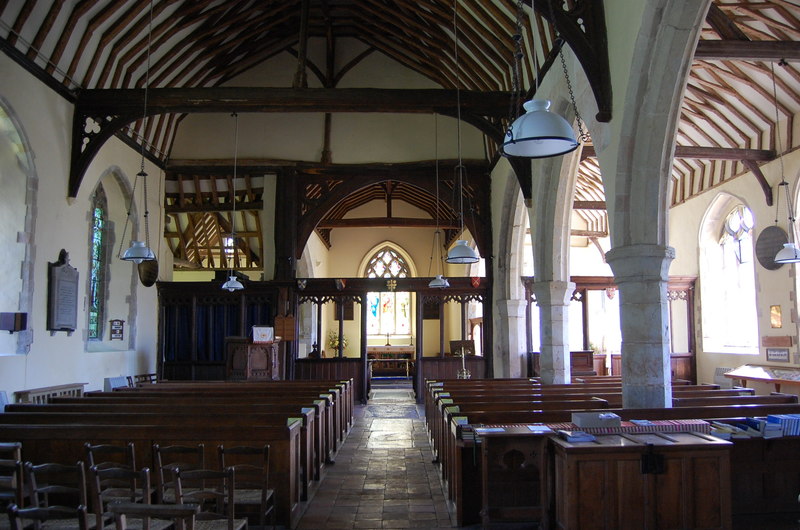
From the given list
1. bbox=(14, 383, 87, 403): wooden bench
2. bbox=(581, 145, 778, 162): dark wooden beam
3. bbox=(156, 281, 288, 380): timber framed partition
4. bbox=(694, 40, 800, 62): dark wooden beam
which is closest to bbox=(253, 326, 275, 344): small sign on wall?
A: bbox=(156, 281, 288, 380): timber framed partition

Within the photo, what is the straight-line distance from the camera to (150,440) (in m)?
4.52

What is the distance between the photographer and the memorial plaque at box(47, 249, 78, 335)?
8078mm

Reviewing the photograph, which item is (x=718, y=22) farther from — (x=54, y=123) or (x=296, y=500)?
(x=54, y=123)

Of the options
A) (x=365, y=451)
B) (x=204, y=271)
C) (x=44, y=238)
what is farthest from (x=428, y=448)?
(x=204, y=271)

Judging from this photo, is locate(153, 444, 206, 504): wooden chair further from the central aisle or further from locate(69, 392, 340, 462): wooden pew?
locate(69, 392, 340, 462): wooden pew

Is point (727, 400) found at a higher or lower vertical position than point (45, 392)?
higher

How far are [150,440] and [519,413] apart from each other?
2.60 m

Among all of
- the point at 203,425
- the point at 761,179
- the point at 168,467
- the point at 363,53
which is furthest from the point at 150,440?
the point at 363,53

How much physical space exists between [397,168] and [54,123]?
603 cm

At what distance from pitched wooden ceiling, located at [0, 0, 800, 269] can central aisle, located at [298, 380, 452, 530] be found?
434 centimetres

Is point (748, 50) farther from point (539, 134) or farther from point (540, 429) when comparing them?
point (540, 429)

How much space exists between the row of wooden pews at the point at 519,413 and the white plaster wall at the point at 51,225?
4.77 meters

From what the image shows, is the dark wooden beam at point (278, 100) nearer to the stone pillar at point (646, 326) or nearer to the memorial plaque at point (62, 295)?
the memorial plaque at point (62, 295)

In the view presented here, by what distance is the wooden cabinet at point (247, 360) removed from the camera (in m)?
10.3
